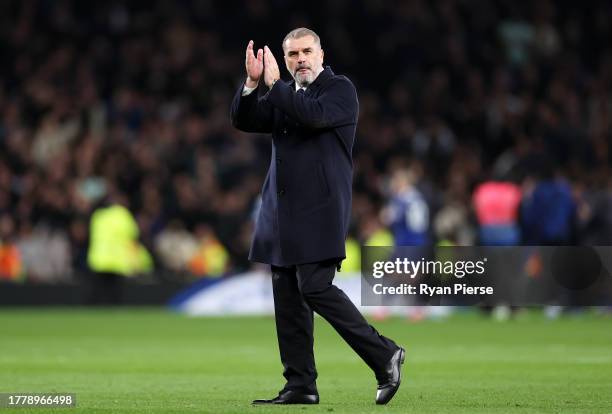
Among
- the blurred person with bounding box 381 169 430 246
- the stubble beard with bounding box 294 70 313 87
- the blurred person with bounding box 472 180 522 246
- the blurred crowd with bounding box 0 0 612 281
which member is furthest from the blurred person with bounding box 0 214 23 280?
the stubble beard with bounding box 294 70 313 87

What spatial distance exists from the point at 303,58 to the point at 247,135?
18.5 metres

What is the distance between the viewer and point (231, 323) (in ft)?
68.3

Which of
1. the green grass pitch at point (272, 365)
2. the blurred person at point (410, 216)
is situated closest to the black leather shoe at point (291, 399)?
the green grass pitch at point (272, 365)

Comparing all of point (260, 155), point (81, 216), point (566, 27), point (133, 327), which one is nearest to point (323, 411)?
point (133, 327)

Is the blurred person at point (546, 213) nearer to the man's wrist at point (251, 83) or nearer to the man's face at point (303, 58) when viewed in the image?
the man's face at point (303, 58)

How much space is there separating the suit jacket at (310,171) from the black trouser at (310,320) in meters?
0.12

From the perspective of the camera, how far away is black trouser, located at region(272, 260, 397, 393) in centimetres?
849

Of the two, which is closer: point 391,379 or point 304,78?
point 391,379

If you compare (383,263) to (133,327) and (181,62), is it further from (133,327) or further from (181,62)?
(181,62)

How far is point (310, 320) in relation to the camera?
888 cm

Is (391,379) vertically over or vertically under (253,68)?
under

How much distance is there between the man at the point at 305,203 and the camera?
27.9 feet

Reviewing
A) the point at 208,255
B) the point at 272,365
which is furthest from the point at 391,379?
the point at 208,255

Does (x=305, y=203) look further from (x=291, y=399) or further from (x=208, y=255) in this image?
(x=208, y=255)
